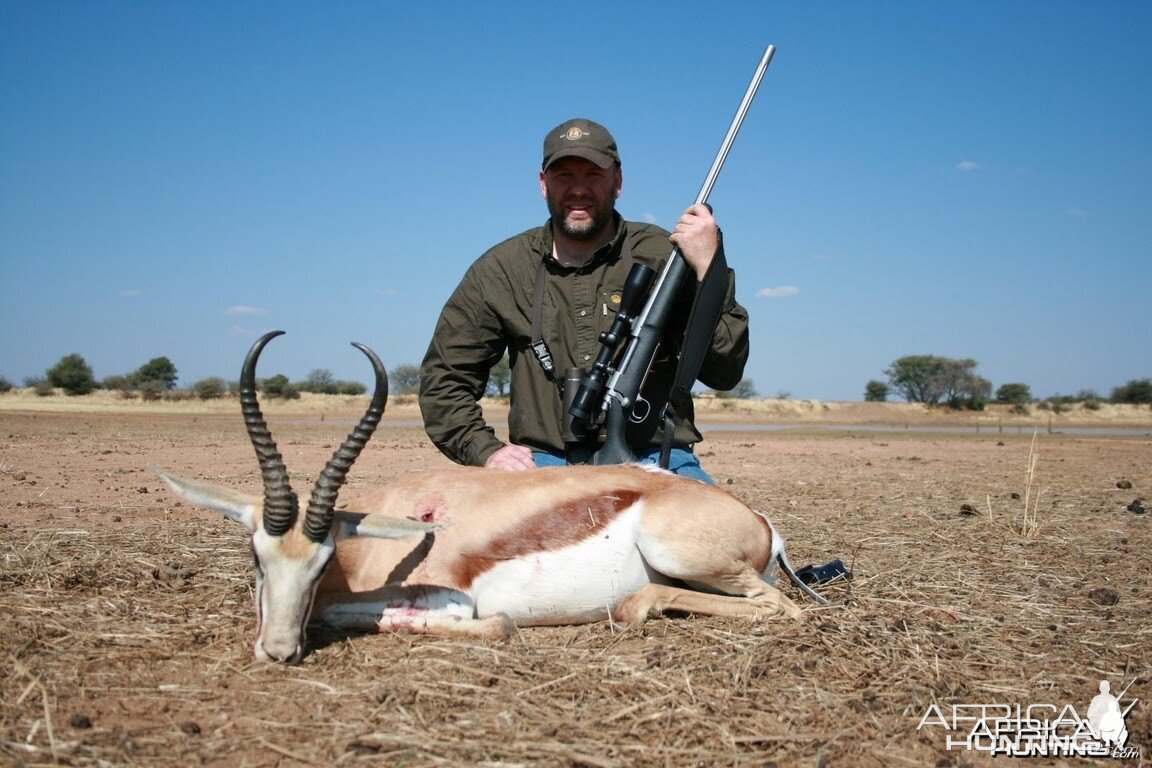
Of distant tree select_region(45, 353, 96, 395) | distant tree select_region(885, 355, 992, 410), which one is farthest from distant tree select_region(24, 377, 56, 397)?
distant tree select_region(885, 355, 992, 410)

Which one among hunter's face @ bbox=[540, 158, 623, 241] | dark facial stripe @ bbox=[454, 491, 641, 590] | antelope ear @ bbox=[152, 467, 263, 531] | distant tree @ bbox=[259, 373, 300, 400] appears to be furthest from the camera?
distant tree @ bbox=[259, 373, 300, 400]

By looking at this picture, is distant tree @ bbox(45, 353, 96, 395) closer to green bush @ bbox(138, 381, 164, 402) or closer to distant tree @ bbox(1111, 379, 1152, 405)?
green bush @ bbox(138, 381, 164, 402)

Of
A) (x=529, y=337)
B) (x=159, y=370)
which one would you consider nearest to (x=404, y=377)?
(x=159, y=370)

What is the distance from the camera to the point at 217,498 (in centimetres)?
408

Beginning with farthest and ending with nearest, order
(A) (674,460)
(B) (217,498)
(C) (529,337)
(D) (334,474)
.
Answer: (C) (529,337) < (A) (674,460) < (B) (217,498) < (D) (334,474)

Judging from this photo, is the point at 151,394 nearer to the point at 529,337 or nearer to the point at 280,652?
the point at 529,337

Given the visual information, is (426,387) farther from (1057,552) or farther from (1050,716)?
(1057,552)

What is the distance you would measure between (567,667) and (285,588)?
1.30 meters

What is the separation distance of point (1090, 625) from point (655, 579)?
2.40 m

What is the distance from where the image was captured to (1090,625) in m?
4.74

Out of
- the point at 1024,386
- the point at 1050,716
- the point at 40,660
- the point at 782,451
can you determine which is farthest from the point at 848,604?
the point at 1024,386

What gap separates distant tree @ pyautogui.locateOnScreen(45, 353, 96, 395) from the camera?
3806 cm

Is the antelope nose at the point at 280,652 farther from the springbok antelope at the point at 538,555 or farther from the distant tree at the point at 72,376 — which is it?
the distant tree at the point at 72,376

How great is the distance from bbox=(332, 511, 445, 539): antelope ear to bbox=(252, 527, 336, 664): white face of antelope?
157 millimetres
